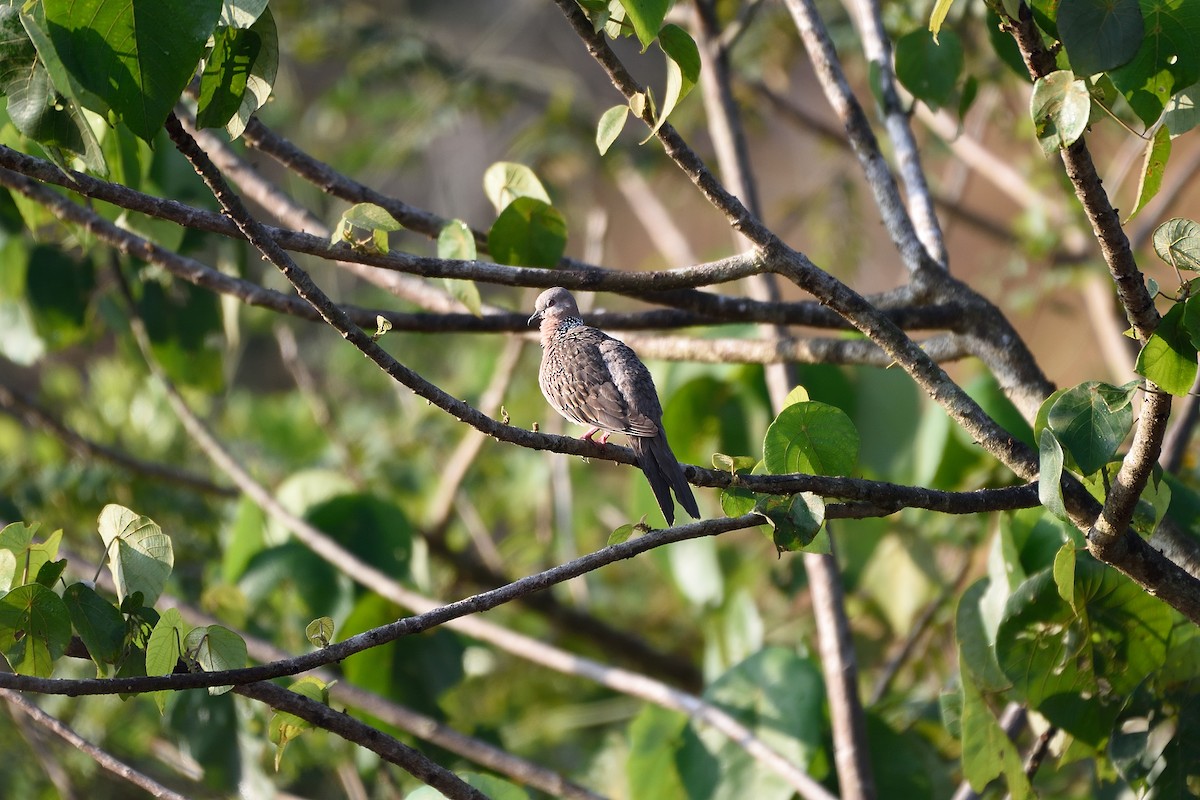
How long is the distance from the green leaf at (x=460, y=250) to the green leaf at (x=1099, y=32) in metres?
0.83

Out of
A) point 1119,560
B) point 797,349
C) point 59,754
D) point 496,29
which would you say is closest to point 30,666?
point 797,349

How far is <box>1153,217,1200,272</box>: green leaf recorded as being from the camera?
111 centimetres

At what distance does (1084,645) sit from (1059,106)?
0.90m

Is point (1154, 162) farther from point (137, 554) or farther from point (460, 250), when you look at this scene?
point (137, 554)

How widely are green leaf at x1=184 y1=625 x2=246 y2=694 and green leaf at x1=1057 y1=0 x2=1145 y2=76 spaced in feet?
3.63

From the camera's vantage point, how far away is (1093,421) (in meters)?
1.26

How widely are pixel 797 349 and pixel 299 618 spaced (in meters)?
1.77

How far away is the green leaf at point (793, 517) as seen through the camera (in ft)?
4.13

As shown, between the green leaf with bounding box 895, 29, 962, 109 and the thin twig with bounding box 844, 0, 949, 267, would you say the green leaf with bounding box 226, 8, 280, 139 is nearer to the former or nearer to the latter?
the green leaf with bounding box 895, 29, 962, 109

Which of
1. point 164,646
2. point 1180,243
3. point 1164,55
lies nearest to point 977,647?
point 1180,243

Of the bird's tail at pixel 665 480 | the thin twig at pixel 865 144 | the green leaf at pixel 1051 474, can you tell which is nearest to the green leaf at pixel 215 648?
the bird's tail at pixel 665 480

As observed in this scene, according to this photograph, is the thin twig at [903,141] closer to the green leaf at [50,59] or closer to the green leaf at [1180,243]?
the green leaf at [1180,243]

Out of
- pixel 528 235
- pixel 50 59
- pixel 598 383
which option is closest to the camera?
pixel 50 59

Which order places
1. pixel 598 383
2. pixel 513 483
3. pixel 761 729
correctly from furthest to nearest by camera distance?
pixel 513 483 → pixel 761 729 → pixel 598 383
